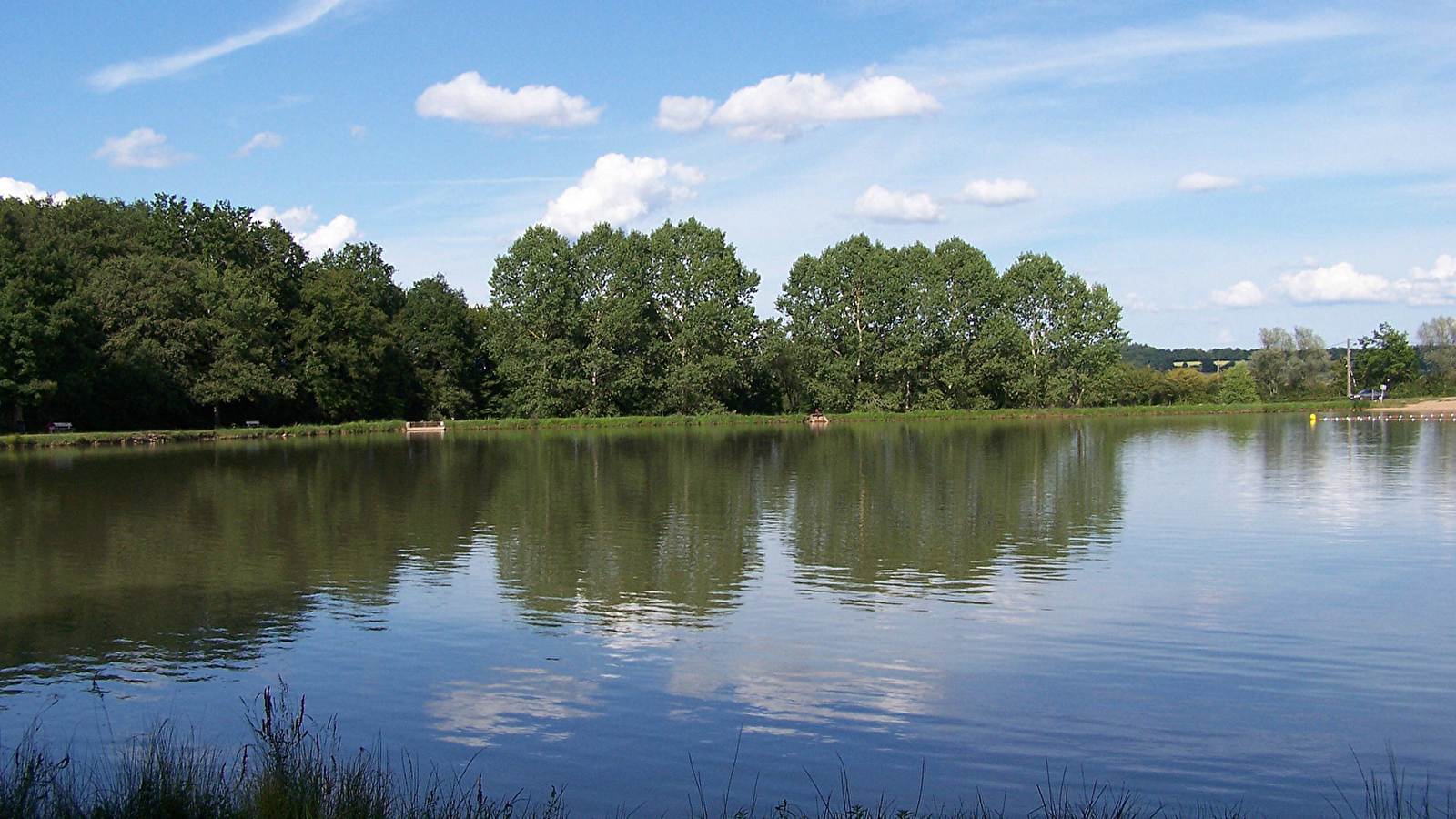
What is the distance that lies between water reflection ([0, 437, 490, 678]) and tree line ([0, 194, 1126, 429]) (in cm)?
3142

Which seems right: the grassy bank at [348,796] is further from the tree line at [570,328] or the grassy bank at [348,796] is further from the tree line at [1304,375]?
the tree line at [1304,375]

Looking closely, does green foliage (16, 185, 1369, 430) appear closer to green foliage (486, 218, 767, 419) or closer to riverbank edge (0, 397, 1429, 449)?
green foliage (486, 218, 767, 419)

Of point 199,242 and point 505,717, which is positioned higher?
point 199,242

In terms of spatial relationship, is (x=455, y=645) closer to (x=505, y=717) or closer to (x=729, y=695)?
(x=505, y=717)

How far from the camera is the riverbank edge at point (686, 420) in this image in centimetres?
6625

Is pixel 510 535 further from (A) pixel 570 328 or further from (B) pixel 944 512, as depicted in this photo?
(A) pixel 570 328

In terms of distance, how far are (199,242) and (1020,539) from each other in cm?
7657

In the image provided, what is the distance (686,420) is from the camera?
275 ft

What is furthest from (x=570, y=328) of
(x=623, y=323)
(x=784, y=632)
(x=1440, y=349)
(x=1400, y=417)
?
(x=1440, y=349)

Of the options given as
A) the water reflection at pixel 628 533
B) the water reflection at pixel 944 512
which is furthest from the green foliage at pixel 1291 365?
the water reflection at pixel 628 533

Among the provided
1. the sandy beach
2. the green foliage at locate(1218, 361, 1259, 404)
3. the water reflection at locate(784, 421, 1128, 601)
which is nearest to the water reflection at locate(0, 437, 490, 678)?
the water reflection at locate(784, 421, 1128, 601)

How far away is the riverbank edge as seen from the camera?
66250 millimetres

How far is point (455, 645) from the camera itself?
1352 cm

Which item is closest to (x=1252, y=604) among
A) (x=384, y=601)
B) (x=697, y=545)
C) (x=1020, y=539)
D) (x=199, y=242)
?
(x=1020, y=539)
